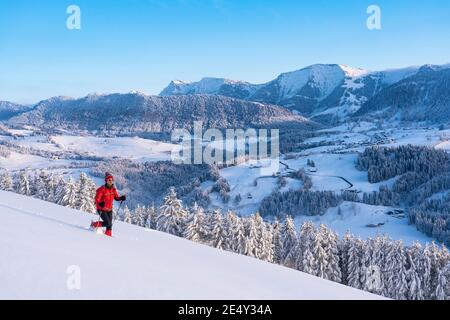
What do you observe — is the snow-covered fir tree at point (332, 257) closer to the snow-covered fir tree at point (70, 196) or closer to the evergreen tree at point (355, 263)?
the evergreen tree at point (355, 263)

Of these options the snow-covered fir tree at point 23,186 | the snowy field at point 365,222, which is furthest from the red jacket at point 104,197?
the snowy field at point 365,222

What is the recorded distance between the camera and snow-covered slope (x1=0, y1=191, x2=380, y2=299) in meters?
9.75

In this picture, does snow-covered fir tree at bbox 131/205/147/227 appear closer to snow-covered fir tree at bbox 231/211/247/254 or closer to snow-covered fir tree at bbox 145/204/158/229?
snow-covered fir tree at bbox 145/204/158/229

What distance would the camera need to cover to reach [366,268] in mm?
58281

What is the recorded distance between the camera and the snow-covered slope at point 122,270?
9.75 m

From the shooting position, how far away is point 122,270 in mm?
11828

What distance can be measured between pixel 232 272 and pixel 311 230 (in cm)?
5351

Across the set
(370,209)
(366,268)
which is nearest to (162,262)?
(366,268)

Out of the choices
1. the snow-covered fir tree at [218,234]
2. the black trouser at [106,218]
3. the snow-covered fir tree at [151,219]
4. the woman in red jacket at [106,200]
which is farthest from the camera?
the snow-covered fir tree at [151,219]

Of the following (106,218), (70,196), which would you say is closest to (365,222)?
(70,196)

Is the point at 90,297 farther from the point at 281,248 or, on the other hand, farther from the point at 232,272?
the point at 281,248

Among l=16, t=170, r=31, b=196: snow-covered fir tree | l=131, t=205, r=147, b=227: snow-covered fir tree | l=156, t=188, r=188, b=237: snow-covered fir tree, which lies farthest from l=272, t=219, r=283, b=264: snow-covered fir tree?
l=16, t=170, r=31, b=196: snow-covered fir tree
